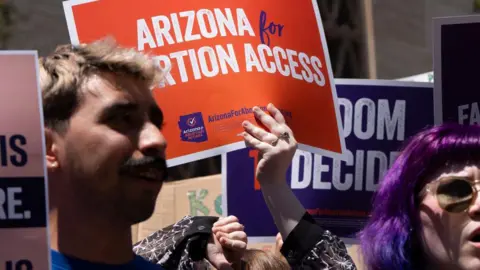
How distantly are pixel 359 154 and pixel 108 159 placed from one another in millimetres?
1246

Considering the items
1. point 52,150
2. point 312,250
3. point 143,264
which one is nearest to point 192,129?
point 312,250

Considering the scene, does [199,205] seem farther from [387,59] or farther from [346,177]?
[387,59]

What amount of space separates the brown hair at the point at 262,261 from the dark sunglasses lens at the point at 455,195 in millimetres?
517

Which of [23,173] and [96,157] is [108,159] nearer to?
[96,157]

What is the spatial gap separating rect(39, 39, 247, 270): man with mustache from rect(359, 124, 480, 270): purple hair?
789 millimetres

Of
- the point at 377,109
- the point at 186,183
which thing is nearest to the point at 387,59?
the point at 186,183

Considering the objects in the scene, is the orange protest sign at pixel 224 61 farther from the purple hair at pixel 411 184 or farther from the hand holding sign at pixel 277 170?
the purple hair at pixel 411 184

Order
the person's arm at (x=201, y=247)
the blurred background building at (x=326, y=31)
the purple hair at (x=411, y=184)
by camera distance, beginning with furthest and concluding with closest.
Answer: the blurred background building at (x=326, y=31) → the purple hair at (x=411, y=184) → the person's arm at (x=201, y=247)

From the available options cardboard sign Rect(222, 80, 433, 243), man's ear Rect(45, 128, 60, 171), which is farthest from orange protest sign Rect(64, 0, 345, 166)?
man's ear Rect(45, 128, 60, 171)

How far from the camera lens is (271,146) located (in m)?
2.84

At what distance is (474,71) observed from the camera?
Answer: 3209 mm

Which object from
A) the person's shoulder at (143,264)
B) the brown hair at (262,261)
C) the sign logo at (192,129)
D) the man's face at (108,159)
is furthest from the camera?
the brown hair at (262,261)

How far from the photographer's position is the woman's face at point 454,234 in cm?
266

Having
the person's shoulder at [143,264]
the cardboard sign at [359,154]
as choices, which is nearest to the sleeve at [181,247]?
the person's shoulder at [143,264]
